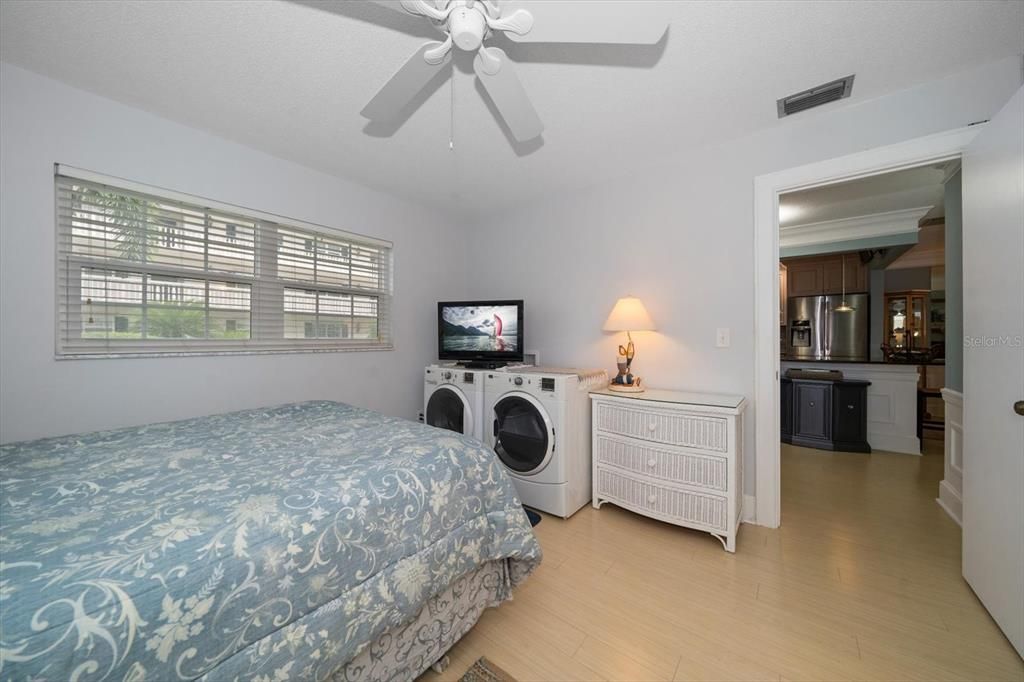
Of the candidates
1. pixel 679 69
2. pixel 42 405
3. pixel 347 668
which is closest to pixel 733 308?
pixel 679 69

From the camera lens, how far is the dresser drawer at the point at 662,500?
6.61ft

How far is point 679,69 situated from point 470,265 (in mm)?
2457

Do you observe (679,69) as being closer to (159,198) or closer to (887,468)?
(159,198)

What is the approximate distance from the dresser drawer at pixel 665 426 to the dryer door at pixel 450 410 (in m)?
0.93

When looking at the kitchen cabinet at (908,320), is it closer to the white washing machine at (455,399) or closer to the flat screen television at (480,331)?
the flat screen television at (480,331)

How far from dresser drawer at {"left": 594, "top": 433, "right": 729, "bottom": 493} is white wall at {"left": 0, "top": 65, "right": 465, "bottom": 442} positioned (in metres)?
1.80

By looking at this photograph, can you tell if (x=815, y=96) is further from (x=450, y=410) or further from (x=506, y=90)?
(x=450, y=410)

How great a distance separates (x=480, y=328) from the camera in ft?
9.89

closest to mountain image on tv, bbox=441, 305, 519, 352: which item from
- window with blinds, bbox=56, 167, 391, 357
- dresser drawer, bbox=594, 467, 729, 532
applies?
window with blinds, bbox=56, 167, 391, 357

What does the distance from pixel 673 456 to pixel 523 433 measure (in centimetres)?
92

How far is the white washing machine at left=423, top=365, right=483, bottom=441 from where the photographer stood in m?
2.71

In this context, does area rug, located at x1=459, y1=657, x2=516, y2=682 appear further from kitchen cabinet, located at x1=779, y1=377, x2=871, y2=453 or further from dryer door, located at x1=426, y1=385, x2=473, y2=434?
kitchen cabinet, located at x1=779, y1=377, x2=871, y2=453

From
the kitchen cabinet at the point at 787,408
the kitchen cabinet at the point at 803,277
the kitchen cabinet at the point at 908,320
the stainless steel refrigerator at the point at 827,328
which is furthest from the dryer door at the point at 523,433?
the kitchen cabinet at the point at 908,320

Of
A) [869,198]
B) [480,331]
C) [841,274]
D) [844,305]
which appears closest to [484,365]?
[480,331]
